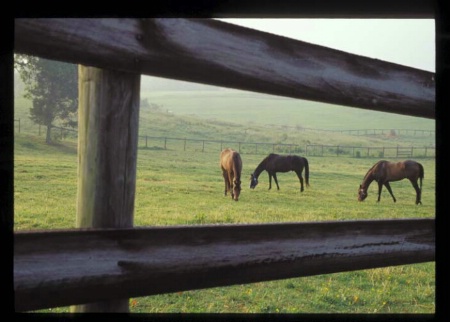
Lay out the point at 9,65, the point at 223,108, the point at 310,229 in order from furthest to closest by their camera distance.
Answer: the point at 223,108 → the point at 310,229 → the point at 9,65

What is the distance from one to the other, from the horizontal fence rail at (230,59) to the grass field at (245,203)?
3.83 m

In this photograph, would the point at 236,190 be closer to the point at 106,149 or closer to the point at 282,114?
the point at 106,149

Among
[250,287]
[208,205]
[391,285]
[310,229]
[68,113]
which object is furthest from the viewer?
[68,113]

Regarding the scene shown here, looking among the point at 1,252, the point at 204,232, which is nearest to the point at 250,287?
the point at 204,232

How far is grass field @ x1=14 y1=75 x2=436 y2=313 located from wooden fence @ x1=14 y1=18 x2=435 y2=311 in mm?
3729

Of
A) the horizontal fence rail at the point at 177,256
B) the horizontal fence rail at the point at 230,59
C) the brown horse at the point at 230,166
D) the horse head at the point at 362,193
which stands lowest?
the horse head at the point at 362,193

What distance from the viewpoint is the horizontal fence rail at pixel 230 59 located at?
1813mm

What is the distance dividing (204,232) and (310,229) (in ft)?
1.78

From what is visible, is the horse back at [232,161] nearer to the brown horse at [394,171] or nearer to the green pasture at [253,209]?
the green pasture at [253,209]

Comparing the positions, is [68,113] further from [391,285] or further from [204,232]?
[204,232]

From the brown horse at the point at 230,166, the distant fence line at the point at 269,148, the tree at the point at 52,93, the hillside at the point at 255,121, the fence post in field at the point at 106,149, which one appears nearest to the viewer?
the fence post in field at the point at 106,149

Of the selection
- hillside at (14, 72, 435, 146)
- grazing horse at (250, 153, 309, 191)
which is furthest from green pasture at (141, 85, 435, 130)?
grazing horse at (250, 153, 309, 191)

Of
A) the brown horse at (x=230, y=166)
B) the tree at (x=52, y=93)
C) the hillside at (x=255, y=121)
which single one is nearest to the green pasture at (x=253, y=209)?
the brown horse at (x=230, y=166)

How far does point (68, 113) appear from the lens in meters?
44.7
